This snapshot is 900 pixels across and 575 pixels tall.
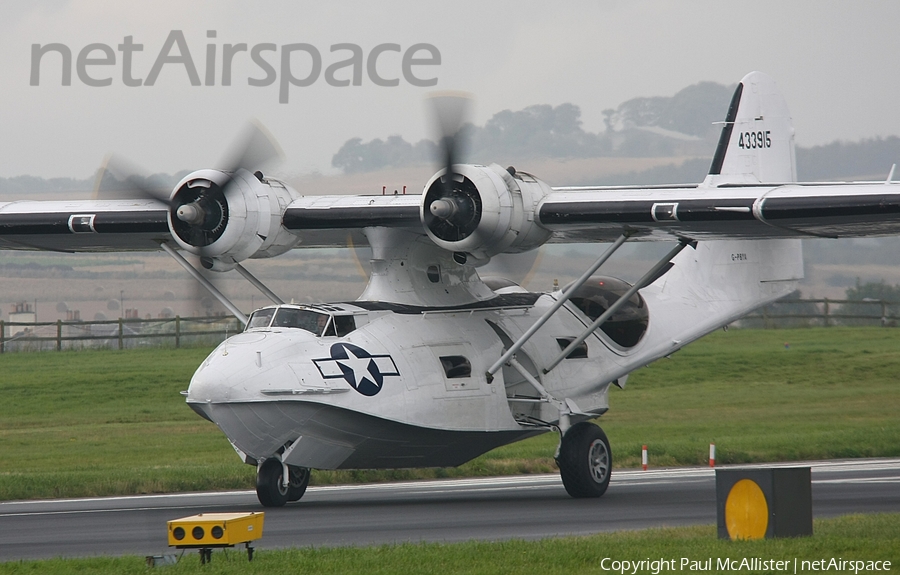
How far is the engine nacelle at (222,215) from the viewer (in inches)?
691

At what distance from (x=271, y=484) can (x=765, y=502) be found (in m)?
7.61

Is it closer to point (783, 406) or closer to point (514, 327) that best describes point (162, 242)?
point (514, 327)

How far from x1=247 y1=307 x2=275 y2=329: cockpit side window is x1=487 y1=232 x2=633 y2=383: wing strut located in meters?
3.30

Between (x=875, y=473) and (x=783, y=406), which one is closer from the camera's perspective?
(x=875, y=473)

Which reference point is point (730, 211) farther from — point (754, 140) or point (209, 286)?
point (209, 286)

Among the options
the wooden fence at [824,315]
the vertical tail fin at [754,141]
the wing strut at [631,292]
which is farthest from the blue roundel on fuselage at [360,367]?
the wooden fence at [824,315]

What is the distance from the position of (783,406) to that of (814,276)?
19.4 feet

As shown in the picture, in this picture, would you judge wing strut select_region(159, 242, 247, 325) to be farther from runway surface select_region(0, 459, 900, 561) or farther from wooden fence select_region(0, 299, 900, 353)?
wooden fence select_region(0, 299, 900, 353)

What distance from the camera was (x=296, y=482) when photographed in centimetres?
1783

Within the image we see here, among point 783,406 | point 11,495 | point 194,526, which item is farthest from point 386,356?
point 783,406

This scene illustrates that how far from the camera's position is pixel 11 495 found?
2062cm

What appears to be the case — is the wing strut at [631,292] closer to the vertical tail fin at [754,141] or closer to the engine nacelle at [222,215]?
the vertical tail fin at [754,141]

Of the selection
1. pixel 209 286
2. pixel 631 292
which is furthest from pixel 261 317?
pixel 631 292

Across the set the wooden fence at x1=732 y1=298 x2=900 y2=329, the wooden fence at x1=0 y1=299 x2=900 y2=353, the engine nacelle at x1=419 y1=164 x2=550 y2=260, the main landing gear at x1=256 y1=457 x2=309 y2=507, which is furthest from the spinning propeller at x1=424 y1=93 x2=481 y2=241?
the wooden fence at x1=732 y1=298 x2=900 y2=329
